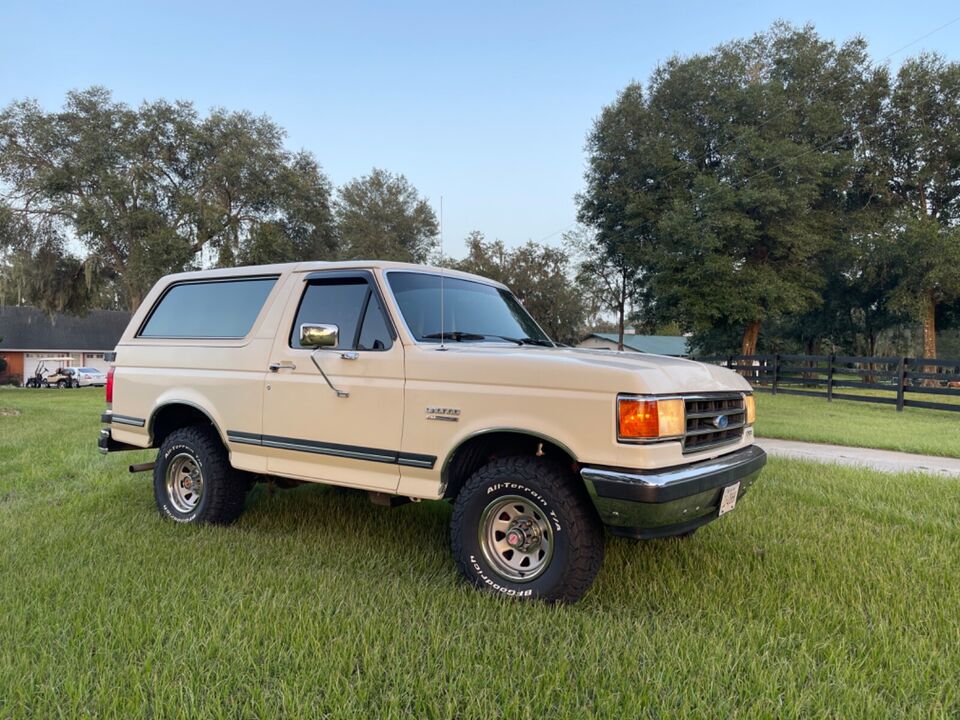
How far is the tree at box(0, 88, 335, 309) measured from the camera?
23219 millimetres

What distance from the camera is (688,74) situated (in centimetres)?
2758

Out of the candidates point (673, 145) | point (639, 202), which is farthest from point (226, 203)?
point (673, 145)

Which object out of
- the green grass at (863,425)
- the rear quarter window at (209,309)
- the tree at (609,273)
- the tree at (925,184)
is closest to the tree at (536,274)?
the tree at (609,273)

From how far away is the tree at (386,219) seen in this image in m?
36.2

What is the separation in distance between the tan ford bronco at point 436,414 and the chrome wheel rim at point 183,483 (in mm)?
15

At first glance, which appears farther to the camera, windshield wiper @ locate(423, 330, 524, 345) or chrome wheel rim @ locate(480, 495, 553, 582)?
windshield wiper @ locate(423, 330, 524, 345)

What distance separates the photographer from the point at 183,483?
4.71 metres

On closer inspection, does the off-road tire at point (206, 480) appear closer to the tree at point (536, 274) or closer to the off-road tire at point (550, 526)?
the off-road tire at point (550, 526)

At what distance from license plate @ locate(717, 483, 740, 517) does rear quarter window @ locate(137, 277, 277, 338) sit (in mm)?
3365

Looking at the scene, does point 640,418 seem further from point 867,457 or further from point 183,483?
point 867,457

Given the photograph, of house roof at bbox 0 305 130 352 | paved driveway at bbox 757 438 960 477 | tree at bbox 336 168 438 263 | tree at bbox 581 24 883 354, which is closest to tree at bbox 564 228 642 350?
tree at bbox 581 24 883 354

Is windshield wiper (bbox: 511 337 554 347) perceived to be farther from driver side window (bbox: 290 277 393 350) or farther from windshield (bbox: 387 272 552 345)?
driver side window (bbox: 290 277 393 350)

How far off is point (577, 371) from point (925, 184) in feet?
105

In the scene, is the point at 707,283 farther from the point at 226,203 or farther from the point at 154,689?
the point at 154,689
